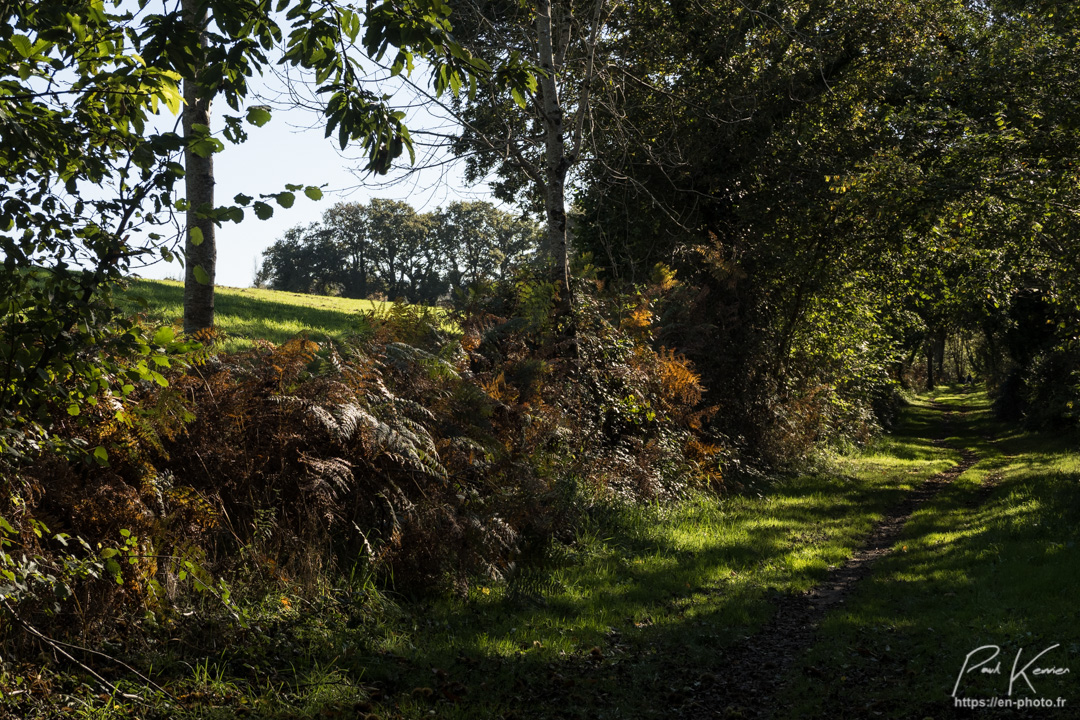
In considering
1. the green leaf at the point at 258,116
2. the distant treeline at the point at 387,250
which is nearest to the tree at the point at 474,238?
the distant treeline at the point at 387,250

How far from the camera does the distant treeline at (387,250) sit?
73.9m

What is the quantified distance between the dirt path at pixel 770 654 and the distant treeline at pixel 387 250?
61.3m

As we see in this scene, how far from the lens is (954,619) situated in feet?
25.1

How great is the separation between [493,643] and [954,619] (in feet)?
15.3

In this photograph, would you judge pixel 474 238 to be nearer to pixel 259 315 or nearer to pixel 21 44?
pixel 259 315

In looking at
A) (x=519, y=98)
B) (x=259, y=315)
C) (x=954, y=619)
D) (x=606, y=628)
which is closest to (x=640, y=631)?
(x=606, y=628)

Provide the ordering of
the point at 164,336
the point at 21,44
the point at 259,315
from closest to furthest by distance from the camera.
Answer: the point at 21,44 < the point at 164,336 < the point at 259,315

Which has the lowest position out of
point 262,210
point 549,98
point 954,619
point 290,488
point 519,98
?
point 954,619

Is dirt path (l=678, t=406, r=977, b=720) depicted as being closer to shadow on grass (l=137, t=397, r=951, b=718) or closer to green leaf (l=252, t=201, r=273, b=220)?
shadow on grass (l=137, t=397, r=951, b=718)

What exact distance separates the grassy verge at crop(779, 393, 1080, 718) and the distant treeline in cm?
5950

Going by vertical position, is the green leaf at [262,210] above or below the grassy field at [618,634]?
above

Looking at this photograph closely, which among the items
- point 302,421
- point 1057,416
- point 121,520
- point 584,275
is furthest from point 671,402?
point 1057,416

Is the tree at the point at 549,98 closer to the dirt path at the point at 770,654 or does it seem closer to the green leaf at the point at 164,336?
the dirt path at the point at 770,654

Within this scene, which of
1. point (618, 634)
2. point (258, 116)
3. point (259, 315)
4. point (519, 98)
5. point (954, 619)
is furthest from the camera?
point (259, 315)
